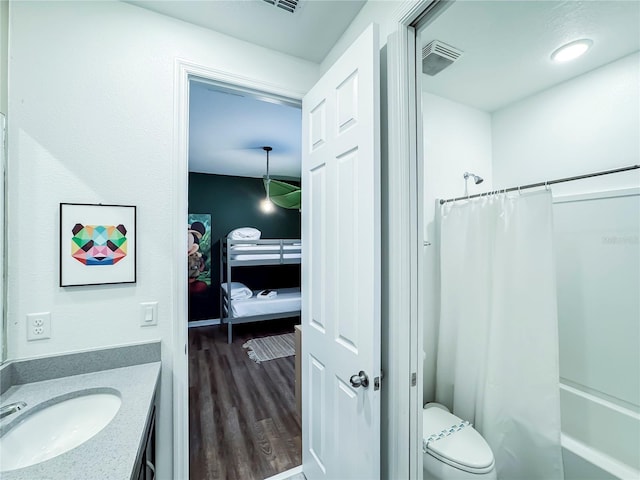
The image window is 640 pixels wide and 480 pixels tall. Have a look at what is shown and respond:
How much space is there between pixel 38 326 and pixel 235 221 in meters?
3.87

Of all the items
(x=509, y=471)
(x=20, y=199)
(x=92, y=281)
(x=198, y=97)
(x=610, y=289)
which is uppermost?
(x=198, y=97)

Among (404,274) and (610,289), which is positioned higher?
(404,274)

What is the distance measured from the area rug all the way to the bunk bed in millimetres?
291

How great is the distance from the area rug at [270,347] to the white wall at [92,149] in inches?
80.3

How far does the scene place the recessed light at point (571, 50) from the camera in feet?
4.95

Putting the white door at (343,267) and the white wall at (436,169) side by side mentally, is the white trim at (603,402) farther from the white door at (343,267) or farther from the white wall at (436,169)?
the white door at (343,267)

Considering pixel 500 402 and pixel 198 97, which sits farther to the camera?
pixel 198 97

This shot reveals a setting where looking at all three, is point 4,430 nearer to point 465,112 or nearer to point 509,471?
point 509,471

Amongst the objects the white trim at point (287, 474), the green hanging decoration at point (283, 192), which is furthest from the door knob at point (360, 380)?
the green hanging decoration at point (283, 192)

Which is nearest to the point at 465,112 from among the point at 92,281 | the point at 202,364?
the point at 92,281

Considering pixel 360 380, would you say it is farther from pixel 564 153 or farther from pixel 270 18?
pixel 564 153

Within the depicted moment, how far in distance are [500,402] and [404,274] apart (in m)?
1.35

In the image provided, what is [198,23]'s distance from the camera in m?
1.39

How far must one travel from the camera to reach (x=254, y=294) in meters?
4.50
